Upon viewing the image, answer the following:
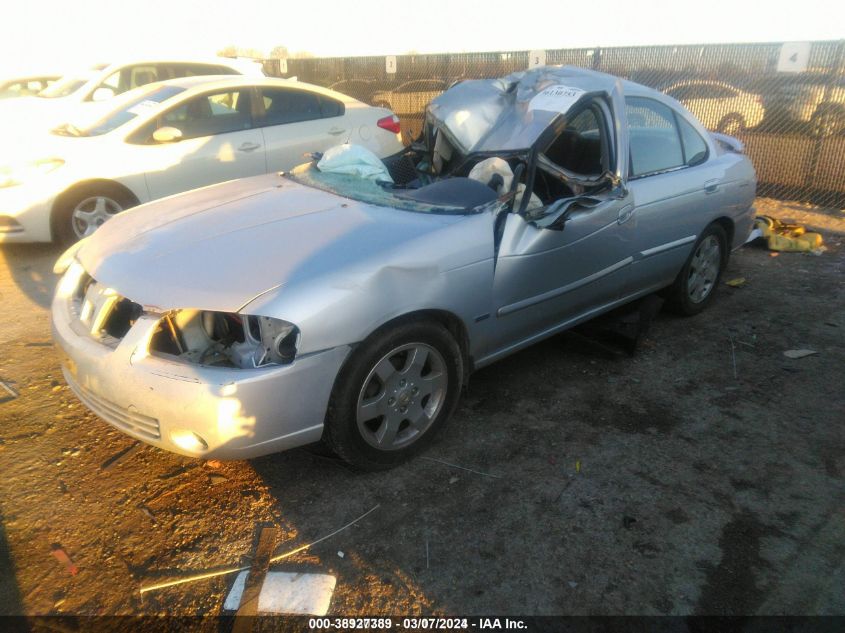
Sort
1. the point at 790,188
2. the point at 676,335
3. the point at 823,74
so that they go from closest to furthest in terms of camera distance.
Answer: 1. the point at 676,335
2. the point at 823,74
3. the point at 790,188

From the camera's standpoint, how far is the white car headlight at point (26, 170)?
18.2 ft

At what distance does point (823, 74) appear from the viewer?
25.4ft

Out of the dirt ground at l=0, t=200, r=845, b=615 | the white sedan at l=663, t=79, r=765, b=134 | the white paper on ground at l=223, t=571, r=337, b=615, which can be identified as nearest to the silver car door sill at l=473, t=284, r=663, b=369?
the dirt ground at l=0, t=200, r=845, b=615

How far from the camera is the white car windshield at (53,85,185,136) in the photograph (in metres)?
6.07

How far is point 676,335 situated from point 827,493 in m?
1.78

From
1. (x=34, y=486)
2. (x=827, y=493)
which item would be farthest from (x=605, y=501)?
(x=34, y=486)

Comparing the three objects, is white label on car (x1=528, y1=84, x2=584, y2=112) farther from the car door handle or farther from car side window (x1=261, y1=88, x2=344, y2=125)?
car side window (x1=261, y1=88, x2=344, y2=125)

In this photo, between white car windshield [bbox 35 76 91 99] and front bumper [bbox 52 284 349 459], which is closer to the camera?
front bumper [bbox 52 284 349 459]

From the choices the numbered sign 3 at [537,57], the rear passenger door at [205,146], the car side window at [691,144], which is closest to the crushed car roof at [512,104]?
the car side window at [691,144]

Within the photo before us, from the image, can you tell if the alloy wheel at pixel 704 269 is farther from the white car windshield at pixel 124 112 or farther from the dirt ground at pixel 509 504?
the white car windshield at pixel 124 112

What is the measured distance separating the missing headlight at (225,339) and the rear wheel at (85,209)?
370 centimetres

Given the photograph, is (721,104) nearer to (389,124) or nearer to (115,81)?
(389,124)

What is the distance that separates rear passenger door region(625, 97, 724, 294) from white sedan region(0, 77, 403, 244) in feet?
9.28

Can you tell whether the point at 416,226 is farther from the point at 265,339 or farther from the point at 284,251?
the point at 265,339
